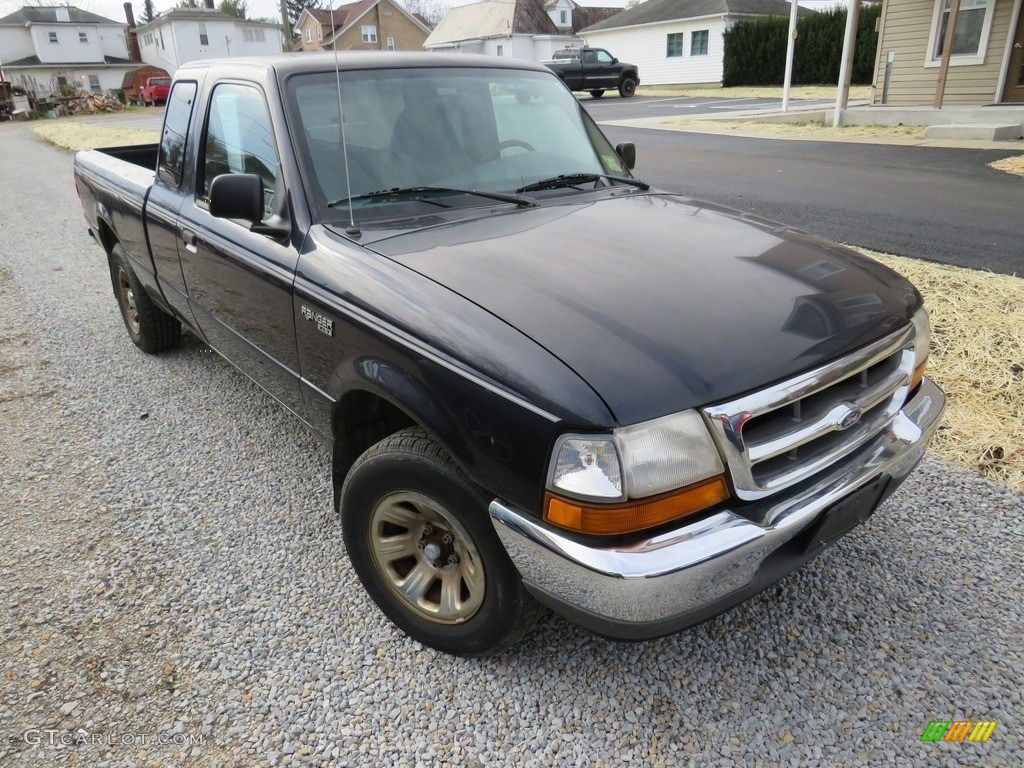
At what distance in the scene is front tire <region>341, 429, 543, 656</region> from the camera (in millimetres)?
2080

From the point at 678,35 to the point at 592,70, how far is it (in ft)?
32.0

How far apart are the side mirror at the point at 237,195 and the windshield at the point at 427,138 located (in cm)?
20

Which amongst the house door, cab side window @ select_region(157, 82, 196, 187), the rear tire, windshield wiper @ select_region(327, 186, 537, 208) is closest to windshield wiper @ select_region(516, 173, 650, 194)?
windshield wiper @ select_region(327, 186, 537, 208)

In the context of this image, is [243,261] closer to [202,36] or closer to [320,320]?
[320,320]

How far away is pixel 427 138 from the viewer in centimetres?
301

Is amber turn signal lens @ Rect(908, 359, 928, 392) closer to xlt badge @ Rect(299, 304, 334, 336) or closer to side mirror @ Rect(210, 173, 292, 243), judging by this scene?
xlt badge @ Rect(299, 304, 334, 336)

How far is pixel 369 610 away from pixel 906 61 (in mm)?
20312

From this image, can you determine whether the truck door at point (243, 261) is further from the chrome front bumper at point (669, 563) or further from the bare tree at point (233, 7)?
the bare tree at point (233, 7)

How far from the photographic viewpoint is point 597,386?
5.89ft

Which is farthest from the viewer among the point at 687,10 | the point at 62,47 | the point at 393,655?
the point at 62,47

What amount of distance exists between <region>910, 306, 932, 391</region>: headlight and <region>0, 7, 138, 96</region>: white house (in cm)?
6395

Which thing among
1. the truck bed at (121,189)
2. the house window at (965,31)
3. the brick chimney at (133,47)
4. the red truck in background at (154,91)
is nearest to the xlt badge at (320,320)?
the truck bed at (121,189)

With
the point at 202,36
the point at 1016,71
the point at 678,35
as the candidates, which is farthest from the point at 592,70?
the point at 202,36

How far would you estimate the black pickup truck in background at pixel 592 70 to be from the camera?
29984 millimetres
